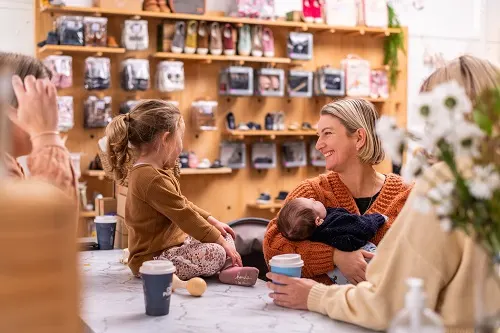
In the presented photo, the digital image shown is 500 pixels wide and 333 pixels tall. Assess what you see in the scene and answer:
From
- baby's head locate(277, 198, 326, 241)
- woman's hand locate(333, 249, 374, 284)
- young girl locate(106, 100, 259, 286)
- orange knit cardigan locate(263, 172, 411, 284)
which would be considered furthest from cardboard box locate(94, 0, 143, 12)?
woman's hand locate(333, 249, 374, 284)

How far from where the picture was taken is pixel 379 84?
708 cm

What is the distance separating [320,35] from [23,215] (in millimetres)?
5994

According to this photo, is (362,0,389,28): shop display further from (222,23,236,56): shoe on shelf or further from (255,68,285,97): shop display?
(222,23,236,56): shoe on shelf

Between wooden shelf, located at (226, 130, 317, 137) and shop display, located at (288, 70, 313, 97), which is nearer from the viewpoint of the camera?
wooden shelf, located at (226, 130, 317, 137)

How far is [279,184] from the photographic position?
686 cm

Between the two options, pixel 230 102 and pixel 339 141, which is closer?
pixel 339 141

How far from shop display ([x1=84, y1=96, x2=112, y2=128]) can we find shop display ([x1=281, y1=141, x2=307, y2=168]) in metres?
1.77

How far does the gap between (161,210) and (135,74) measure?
3.24 metres

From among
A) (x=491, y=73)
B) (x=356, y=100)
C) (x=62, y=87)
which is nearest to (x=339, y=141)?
(x=356, y=100)

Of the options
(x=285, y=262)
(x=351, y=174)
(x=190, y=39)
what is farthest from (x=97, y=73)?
(x=285, y=262)

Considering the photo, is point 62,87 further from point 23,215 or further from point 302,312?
point 23,215

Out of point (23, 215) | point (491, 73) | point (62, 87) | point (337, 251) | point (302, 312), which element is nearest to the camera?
point (23, 215)

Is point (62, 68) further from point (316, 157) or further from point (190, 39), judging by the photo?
point (316, 157)

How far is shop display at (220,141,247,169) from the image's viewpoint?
651cm
